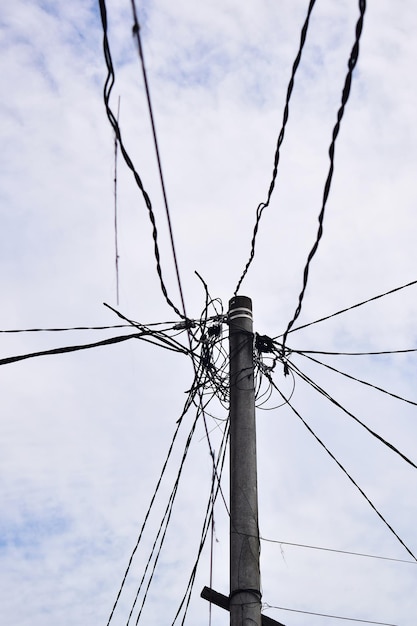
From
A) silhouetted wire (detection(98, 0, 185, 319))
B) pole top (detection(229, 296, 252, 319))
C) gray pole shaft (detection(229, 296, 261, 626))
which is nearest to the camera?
silhouetted wire (detection(98, 0, 185, 319))

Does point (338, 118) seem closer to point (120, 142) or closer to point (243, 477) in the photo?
point (120, 142)

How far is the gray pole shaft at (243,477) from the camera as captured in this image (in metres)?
4.17

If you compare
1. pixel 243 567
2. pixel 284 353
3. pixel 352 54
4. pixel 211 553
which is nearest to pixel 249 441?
pixel 243 567

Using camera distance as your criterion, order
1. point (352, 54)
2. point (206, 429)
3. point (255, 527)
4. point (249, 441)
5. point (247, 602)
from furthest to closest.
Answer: point (206, 429)
point (249, 441)
point (255, 527)
point (247, 602)
point (352, 54)

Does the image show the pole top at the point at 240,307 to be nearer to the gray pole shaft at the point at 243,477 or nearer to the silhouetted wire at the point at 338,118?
the gray pole shaft at the point at 243,477

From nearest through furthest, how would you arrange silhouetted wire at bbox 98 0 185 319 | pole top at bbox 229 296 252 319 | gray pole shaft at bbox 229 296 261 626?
silhouetted wire at bbox 98 0 185 319, gray pole shaft at bbox 229 296 261 626, pole top at bbox 229 296 252 319

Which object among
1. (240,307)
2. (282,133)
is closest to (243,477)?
(240,307)

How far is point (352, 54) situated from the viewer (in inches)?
104

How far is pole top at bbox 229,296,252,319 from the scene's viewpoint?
5.50 meters

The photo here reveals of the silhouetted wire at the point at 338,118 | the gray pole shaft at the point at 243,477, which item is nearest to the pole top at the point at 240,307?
the gray pole shaft at the point at 243,477

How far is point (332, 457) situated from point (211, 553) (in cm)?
151

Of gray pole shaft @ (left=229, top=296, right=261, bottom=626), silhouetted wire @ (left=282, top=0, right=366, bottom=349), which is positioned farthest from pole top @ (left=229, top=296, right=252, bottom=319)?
silhouetted wire @ (left=282, top=0, right=366, bottom=349)

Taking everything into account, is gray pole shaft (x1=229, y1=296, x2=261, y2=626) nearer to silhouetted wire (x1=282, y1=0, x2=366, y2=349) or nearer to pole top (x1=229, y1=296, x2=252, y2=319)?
pole top (x1=229, y1=296, x2=252, y2=319)

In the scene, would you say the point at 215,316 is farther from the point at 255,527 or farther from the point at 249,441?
the point at 255,527
